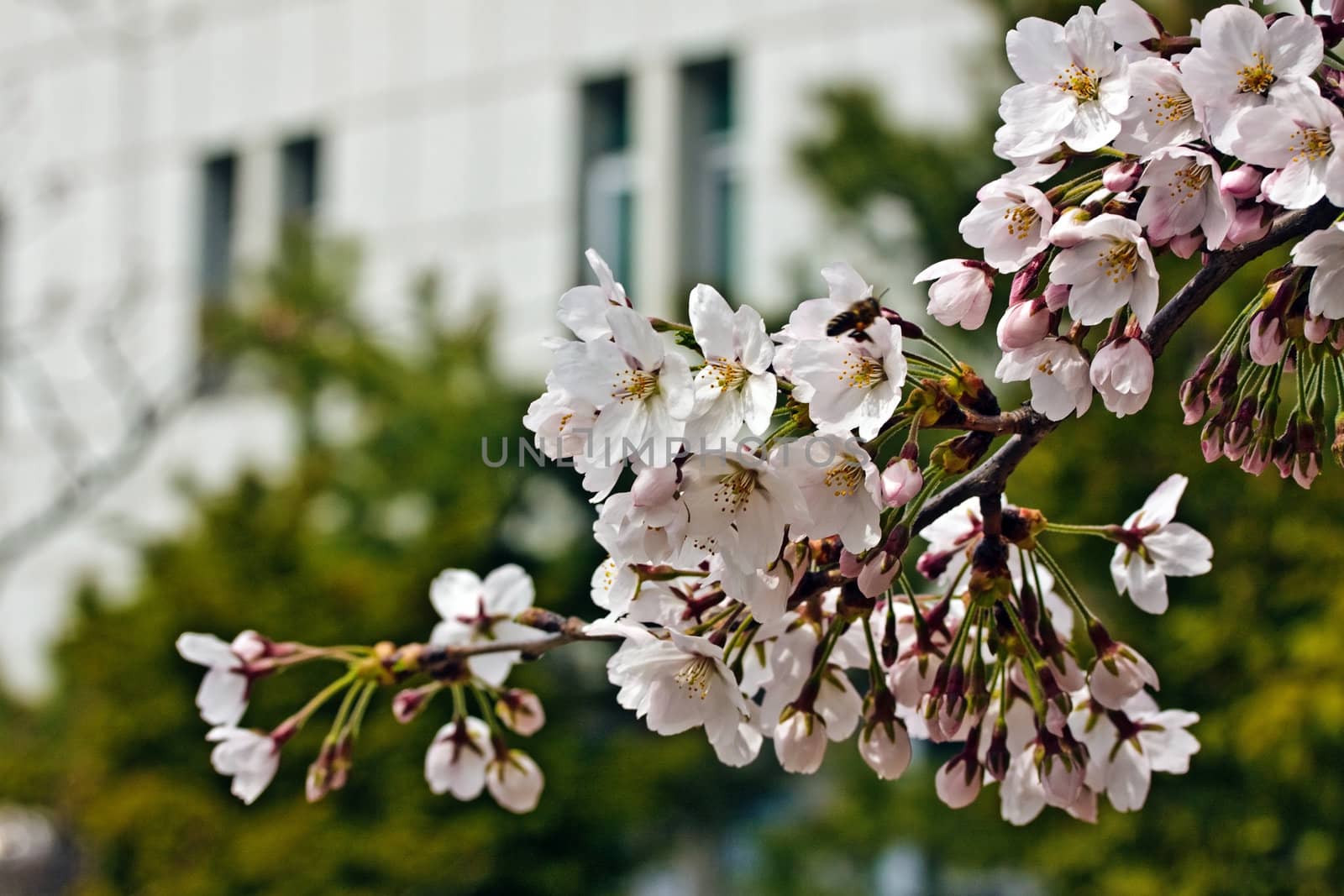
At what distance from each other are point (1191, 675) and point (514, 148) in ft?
19.2

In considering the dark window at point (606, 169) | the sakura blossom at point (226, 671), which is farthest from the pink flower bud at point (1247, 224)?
the dark window at point (606, 169)

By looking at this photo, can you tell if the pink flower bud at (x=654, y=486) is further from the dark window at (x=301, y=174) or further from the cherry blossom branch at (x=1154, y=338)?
the dark window at (x=301, y=174)

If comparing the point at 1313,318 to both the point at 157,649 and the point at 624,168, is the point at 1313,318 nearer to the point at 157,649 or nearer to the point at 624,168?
the point at 157,649

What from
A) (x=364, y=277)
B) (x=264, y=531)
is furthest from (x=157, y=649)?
(x=364, y=277)

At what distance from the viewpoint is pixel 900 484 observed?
0.93 meters

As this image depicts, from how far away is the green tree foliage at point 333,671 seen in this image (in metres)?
5.99

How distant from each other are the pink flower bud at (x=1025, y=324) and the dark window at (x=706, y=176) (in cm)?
780

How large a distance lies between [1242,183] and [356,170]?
32.3ft

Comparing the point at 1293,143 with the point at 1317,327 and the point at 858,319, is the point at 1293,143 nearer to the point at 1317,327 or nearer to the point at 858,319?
the point at 1317,327

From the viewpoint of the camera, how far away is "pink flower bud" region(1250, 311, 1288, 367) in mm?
973

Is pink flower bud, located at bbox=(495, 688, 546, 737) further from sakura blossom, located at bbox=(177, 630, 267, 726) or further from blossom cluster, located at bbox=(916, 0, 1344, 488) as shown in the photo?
blossom cluster, located at bbox=(916, 0, 1344, 488)

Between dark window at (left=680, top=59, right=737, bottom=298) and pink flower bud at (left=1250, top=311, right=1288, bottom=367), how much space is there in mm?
7782

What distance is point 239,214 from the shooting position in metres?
11.1

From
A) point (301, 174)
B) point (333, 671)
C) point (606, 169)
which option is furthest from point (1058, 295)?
point (301, 174)
